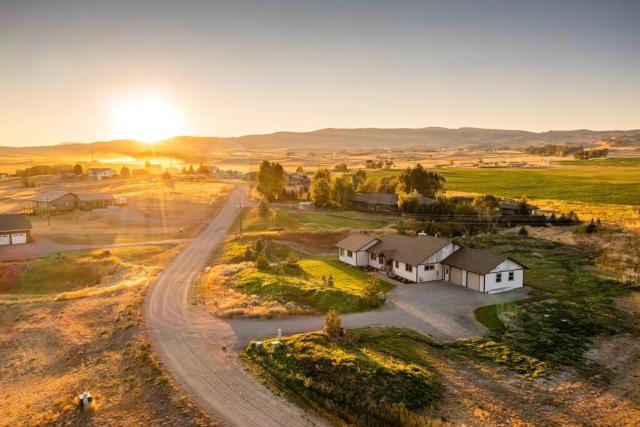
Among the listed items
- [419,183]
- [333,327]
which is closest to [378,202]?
[419,183]

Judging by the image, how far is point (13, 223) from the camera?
73.0m

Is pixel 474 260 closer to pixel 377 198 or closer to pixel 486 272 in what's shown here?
pixel 486 272

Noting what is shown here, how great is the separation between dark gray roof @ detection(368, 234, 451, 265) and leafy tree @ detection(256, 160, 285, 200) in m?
64.5

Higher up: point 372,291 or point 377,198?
point 377,198

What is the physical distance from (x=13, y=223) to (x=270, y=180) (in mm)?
59178

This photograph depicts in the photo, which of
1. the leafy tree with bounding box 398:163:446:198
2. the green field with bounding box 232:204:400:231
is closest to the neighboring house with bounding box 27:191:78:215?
the green field with bounding box 232:204:400:231

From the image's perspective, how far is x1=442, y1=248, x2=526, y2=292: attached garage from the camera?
47.9 metres

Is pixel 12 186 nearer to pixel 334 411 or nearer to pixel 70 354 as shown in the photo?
pixel 70 354

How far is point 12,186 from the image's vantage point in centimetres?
14888

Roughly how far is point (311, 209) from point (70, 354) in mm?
76596

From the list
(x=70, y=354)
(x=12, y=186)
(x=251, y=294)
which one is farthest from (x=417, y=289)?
(x=12, y=186)

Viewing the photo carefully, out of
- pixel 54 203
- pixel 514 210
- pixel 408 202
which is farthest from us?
pixel 54 203

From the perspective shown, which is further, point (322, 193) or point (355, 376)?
point (322, 193)

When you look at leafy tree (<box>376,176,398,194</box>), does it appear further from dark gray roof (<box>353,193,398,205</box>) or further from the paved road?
the paved road
